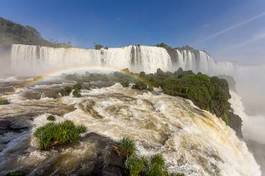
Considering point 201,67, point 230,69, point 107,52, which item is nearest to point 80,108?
point 107,52

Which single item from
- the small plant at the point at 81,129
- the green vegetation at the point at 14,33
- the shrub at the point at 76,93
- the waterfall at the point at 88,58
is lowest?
the shrub at the point at 76,93

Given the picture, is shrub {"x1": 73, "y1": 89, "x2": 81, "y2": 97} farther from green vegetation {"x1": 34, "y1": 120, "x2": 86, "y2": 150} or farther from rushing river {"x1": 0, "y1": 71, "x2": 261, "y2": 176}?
green vegetation {"x1": 34, "y1": 120, "x2": 86, "y2": 150}

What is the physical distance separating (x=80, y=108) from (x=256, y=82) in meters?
108

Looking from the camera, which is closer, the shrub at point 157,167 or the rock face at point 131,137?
the shrub at point 157,167

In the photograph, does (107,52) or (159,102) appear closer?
(159,102)

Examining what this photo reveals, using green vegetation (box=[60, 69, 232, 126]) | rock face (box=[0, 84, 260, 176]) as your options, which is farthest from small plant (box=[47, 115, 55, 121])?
green vegetation (box=[60, 69, 232, 126])

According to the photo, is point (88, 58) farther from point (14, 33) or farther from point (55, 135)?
point (14, 33)

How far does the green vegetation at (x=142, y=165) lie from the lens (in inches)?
563

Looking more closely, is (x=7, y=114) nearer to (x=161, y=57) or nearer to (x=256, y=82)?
(x=161, y=57)

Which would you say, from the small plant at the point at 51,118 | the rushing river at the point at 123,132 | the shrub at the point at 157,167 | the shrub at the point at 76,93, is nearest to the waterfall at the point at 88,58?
the shrub at the point at 76,93

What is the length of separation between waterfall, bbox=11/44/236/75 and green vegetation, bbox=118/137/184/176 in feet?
166

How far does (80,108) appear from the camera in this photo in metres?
25.6

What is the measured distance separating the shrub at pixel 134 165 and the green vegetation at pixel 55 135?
3868 mm

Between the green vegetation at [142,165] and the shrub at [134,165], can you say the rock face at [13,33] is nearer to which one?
the green vegetation at [142,165]
